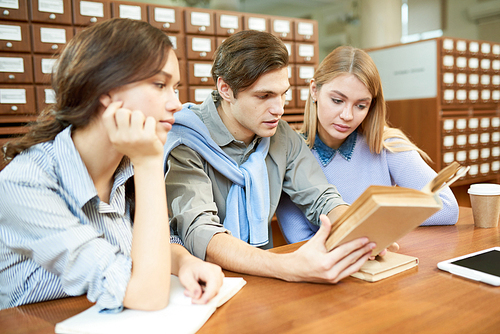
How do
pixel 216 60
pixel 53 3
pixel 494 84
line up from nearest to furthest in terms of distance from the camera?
1. pixel 216 60
2. pixel 53 3
3. pixel 494 84

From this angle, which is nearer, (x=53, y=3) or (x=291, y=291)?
(x=291, y=291)

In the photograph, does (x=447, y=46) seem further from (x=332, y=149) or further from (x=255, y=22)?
(x=332, y=149)

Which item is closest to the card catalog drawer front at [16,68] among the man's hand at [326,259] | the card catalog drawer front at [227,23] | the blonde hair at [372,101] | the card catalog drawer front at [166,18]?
the card catalog drawer front at [166,18]

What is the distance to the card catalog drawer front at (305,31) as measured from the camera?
9.75ft

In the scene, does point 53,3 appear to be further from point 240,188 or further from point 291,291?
point 291,291

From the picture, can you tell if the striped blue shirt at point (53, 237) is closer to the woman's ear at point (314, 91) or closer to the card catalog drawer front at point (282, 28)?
the woman's ear at point (314, 91)

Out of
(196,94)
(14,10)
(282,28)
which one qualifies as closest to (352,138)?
(196,94)

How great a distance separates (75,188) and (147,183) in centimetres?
13

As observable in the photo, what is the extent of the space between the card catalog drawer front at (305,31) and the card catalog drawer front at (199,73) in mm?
747

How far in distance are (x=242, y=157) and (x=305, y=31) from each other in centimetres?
199

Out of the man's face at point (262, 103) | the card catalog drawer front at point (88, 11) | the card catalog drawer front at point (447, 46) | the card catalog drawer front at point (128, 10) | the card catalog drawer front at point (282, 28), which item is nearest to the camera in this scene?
the man's face at point (262, 103)

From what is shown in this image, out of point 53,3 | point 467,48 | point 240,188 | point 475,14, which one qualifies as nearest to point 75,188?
point 240,188

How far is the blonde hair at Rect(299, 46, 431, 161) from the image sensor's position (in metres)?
1.47

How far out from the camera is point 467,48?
3.49 meters
